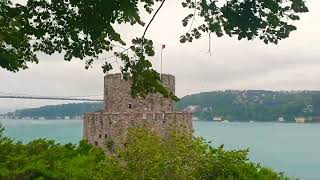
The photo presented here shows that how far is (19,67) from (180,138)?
24.7ft

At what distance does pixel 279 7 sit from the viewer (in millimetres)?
4676

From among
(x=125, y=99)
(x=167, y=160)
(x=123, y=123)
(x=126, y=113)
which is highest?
(x=125, y=99)

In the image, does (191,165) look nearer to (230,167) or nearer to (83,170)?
(230,167)

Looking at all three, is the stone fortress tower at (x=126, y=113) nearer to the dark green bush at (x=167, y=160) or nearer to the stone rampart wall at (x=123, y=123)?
the stone rampart wall at (x=123, y=123)

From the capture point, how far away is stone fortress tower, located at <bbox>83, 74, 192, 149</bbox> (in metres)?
21.0

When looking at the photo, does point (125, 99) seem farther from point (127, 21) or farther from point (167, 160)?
point (127, 21)

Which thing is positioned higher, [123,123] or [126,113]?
[126,113]

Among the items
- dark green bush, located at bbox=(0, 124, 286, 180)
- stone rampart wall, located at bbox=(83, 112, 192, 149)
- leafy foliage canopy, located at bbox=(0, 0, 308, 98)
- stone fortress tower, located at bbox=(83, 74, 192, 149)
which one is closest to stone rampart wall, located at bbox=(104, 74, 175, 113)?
stone fortress tower, located at bbox=(83, 74, 192, 149)

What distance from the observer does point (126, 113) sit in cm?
2120

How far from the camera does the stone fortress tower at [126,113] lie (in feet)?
69.0

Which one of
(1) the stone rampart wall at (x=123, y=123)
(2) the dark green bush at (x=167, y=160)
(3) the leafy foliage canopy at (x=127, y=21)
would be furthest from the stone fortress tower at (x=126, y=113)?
(3) the leafy foliage canopy at (x=127, y=21)

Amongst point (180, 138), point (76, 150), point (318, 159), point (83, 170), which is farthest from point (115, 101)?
point (318, 159)

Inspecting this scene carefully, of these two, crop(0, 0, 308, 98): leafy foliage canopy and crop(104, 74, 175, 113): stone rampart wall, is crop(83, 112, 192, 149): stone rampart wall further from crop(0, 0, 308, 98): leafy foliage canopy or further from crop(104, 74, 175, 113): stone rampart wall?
crop(0, 0, 308, 98): leafy foliage canopy

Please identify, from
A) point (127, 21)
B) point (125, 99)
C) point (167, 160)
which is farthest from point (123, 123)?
point (127, 21)
